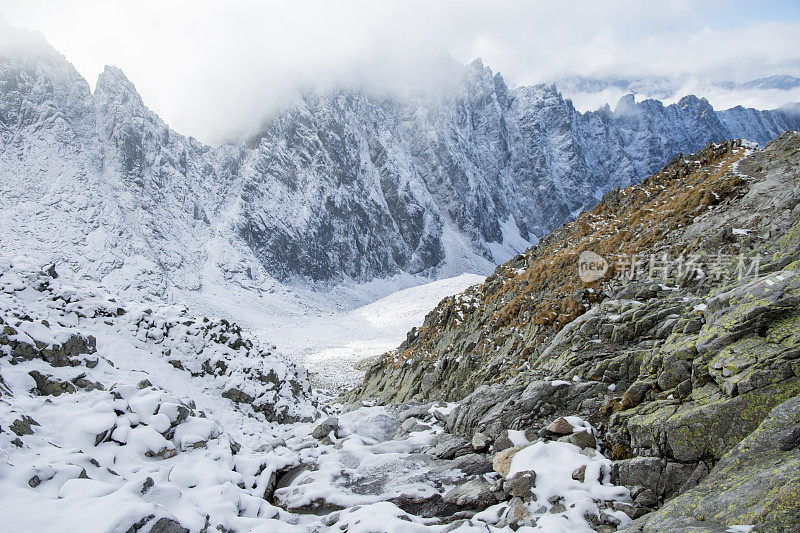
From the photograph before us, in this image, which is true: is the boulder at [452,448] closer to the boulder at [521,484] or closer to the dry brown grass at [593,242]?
the boulder at [521,484]

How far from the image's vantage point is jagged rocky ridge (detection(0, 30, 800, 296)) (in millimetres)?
74500

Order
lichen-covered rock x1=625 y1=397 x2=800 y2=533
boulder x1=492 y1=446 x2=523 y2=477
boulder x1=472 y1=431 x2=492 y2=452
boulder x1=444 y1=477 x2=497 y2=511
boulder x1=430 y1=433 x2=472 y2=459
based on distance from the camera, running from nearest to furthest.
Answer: lichen-covered rock x1=625 y1=397 x2=800 y2=533
boulder x1=444 y1=477 x2=497 y2=511
boulder x1=492 y1=446 x2=523 y2=477
boulder x1=472 y1=431 x2=492 y2=452
boulder x1=430 y1=433 x2=472 y2=459

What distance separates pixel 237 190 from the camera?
10300 centimetres

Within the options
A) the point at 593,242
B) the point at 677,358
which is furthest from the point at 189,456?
the point at 593,242

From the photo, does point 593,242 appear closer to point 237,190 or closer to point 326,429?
point 326,429

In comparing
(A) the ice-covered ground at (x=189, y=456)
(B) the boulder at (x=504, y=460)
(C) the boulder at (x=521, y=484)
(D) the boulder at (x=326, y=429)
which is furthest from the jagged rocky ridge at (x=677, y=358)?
(D) the boulder at (x=326, y=429)

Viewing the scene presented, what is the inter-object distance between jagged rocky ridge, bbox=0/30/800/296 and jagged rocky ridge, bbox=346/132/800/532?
47587 mm

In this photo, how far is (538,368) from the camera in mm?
11344

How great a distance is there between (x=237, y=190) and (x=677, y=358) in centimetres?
10862

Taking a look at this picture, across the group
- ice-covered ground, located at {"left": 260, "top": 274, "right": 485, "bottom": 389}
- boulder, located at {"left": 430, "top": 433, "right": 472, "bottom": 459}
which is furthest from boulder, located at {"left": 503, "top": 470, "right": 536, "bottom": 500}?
ice-covered ground, located at {"left": 260, "top": 274, "right": 485, "bottom": 389}

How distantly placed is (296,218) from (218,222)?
771 inches

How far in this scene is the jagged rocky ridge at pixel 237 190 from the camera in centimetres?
7450

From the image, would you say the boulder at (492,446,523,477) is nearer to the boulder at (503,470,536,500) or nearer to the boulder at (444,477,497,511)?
the boulder at (444,477,497,511)

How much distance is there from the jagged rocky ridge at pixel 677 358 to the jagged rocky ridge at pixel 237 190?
4759cm
